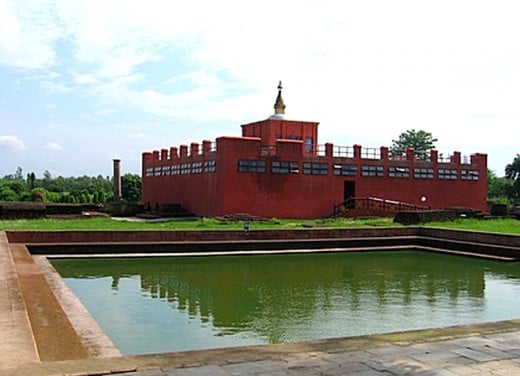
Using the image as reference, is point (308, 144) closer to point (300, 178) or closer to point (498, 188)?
point (300, 178)

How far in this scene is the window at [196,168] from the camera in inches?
1156

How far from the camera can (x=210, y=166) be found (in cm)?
2795

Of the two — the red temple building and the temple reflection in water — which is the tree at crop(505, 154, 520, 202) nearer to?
the red temple building

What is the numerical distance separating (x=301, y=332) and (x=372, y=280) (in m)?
5.37

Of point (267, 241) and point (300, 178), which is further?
point (300, 178)

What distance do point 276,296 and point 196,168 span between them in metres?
19.5

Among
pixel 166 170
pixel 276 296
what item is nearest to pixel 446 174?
pixel 166 170

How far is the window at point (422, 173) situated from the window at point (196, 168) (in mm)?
10969

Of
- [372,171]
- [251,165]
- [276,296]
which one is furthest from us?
[372,171]

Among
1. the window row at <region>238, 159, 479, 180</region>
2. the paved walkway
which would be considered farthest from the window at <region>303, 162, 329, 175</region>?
the paved walkway

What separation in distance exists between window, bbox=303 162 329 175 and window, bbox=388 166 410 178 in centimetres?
372

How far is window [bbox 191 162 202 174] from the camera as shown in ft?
96.4

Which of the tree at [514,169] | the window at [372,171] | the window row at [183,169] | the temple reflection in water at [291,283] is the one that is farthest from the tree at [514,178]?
the temple reflection in water at [291,283]

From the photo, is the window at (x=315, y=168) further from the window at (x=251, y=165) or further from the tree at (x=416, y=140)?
the tree at (x=416, y=140)
